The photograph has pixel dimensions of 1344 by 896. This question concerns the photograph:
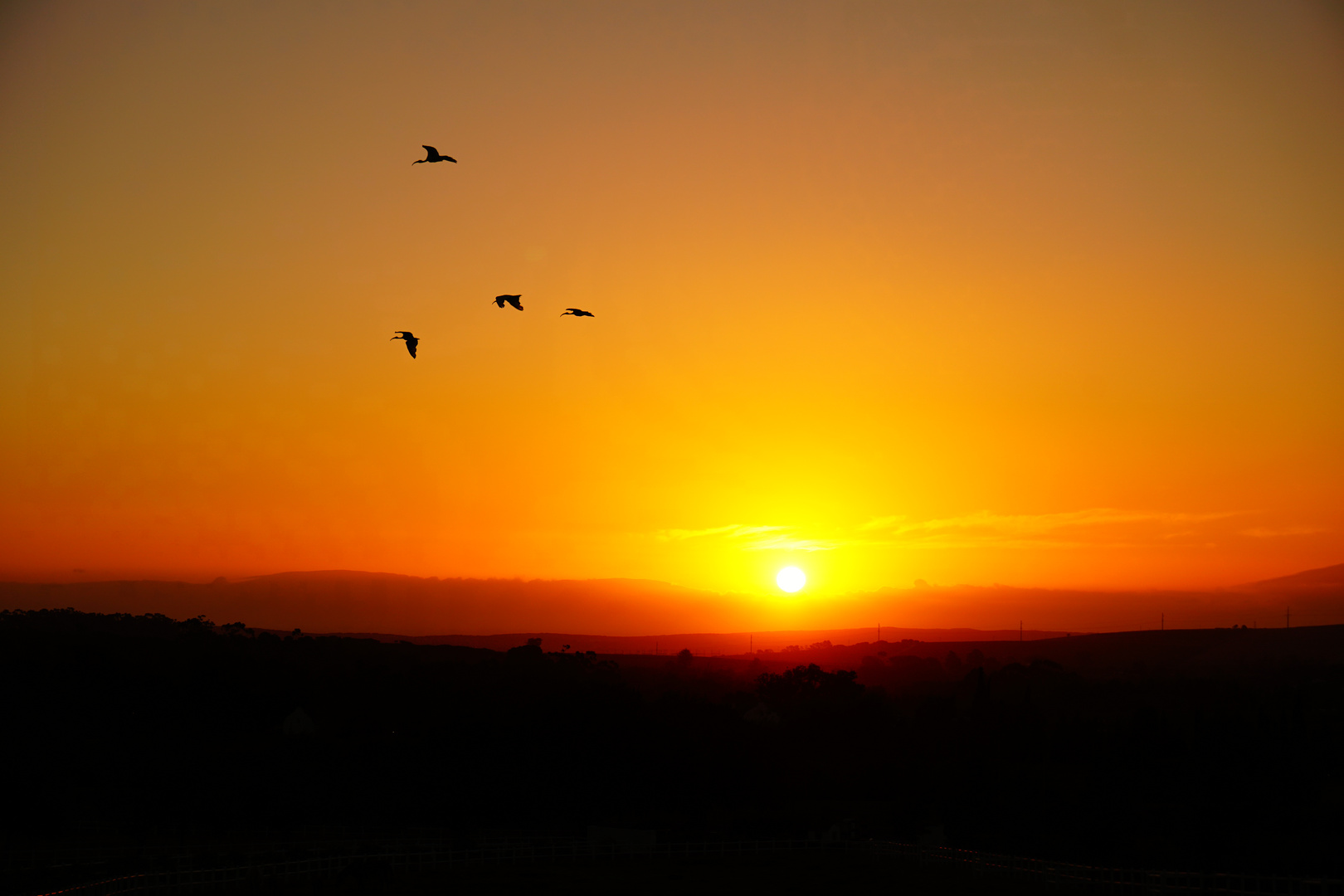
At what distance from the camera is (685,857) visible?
199ft

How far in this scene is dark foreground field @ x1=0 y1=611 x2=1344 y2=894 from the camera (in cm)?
6531

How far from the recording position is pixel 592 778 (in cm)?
9188

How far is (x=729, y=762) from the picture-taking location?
108188mm

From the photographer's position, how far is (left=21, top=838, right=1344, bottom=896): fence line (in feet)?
139

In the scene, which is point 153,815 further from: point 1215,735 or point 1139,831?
point 1215,735

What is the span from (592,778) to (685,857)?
32.3 meters

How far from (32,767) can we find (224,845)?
31.4m

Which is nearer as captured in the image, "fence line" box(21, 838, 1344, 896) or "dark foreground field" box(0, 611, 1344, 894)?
"fence line" box(21, 838, 1344, 896)

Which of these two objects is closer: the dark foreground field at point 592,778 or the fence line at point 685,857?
the fence line at point 685,857

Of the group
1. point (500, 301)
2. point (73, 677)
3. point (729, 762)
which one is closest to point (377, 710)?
point (73, 677)

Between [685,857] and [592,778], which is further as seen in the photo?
[592,778]

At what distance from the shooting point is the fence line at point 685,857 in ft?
139

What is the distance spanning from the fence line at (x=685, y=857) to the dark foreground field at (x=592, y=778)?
3.68 feet

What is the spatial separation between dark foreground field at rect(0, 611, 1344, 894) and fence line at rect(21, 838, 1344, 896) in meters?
1.12
